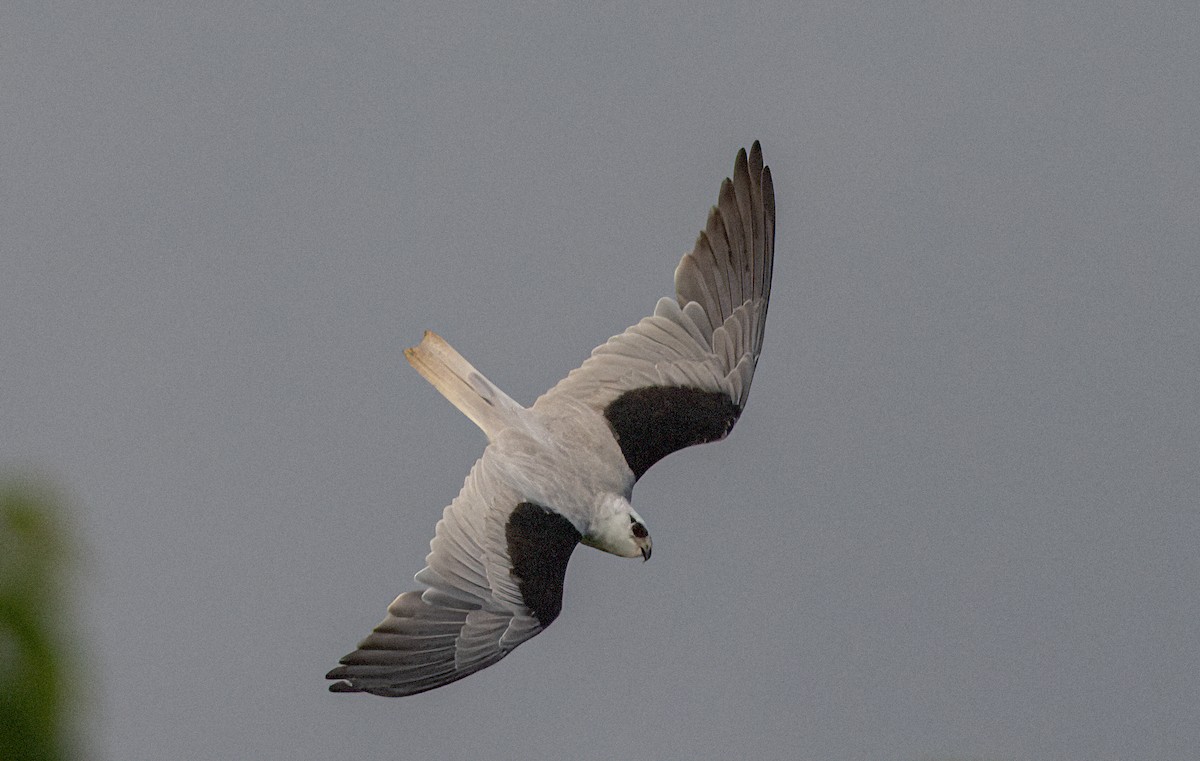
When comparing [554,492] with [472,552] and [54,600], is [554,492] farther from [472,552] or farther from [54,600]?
[54,600]

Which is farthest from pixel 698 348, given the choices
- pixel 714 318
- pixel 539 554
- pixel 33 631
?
pixel 33 631

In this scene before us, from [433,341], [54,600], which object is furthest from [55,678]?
[433,341]

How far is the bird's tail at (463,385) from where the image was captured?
31.0 feet

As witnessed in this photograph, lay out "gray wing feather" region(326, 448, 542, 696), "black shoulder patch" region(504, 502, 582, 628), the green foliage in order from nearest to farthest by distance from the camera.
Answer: the green foliage → "gray wing feather" region(326, 448, 542, 696) → "black shoulder patch" region(504, 502, 582, 628)

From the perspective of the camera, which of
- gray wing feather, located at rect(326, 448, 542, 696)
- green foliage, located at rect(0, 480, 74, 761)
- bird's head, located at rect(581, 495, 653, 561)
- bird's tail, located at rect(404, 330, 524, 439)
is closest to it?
green foliage, located at rect(0, 480, 74, 761)

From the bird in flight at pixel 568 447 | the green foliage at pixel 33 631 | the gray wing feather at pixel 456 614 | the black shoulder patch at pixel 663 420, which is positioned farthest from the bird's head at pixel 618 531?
the green foliage at pixel 33 631

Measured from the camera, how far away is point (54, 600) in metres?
2.62

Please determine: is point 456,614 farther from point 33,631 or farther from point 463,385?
point 33,631

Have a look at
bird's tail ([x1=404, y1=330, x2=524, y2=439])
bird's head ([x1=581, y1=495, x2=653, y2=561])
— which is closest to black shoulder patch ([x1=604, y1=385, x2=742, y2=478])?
bird's head ([x1=581, y1=495, x2=653, y2=561])

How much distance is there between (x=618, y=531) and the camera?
31.5 feet

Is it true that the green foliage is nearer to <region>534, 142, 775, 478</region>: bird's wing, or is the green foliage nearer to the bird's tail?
the bird's tail

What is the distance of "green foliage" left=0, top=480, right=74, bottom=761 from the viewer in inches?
99.4

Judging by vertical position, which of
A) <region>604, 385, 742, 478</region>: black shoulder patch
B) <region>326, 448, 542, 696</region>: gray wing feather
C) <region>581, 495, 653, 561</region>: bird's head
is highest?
<region>604, 385, 742, 478</region>: black shoulder patch

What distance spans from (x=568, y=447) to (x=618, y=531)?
67cm
